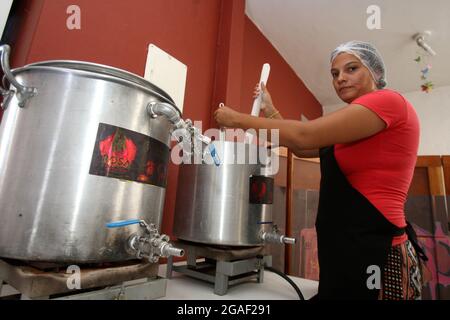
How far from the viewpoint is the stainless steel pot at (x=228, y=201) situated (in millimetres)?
717

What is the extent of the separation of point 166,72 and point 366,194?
0.91 meters

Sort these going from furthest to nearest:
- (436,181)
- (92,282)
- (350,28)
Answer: (350,28), (436,181), (92,282)

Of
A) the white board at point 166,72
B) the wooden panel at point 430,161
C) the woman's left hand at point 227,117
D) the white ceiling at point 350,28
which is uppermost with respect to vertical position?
the white ceiling at point 350,28

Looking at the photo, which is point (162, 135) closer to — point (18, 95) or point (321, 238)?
point (18, 95)

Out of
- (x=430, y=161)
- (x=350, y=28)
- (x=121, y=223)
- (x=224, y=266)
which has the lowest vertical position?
(x=224, y=266)

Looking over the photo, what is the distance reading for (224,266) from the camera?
696 mm

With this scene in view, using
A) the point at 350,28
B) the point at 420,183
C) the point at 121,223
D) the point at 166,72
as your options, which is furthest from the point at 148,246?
the point at 350,28

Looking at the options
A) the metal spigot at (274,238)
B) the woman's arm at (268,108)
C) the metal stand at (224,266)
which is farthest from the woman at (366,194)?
the woman's arm at (268,108)

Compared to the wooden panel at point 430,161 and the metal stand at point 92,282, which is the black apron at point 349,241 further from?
the wooden panel at point 430,161

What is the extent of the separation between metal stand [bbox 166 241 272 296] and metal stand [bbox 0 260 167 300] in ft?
0.74

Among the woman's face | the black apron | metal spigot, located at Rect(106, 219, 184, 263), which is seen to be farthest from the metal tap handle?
the woman's face

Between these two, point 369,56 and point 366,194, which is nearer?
point 366,194

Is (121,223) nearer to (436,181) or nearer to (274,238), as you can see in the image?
(274,238)
